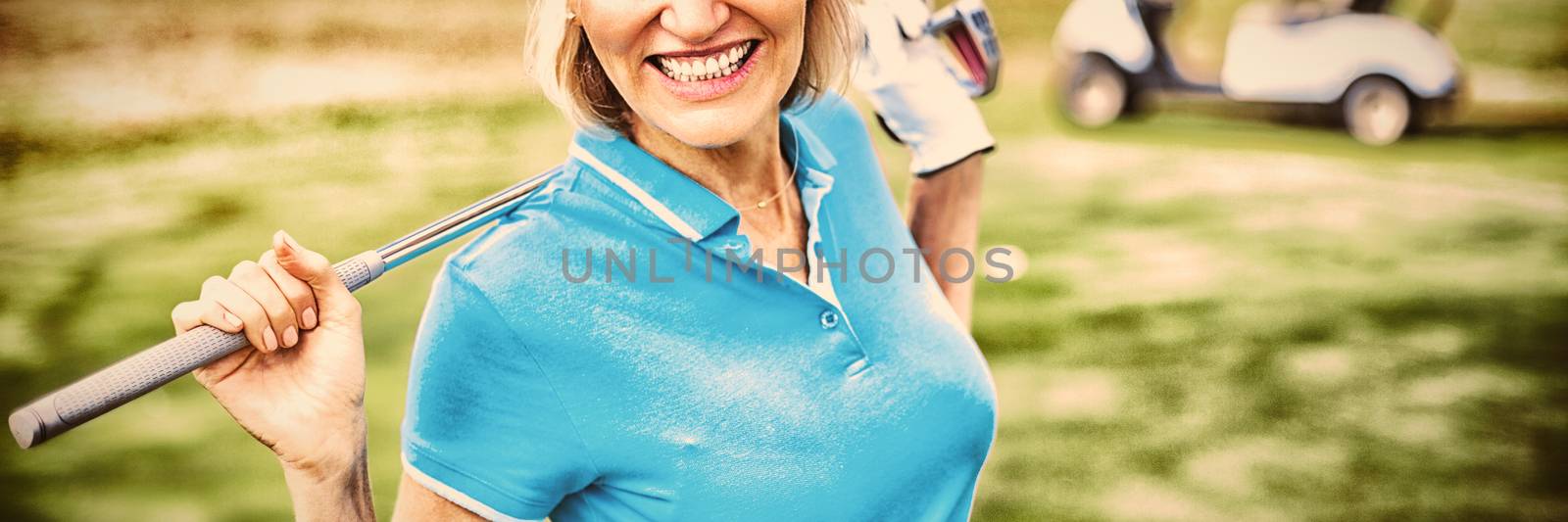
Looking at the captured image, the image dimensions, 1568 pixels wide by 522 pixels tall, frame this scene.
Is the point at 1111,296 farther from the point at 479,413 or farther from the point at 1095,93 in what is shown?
the point at 479,413

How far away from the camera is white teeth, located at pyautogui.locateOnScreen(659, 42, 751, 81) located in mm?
630

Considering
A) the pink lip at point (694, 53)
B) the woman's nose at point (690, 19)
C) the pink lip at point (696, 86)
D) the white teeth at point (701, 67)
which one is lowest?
the pink lip at point (696, 86)

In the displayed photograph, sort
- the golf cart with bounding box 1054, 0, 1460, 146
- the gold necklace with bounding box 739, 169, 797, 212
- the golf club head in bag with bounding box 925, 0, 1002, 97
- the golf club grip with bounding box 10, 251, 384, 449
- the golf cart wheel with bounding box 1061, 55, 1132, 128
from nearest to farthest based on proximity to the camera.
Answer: the golf club grip with bounding box 10, 251, 384, 449
the gold necklace with bounding box 739, 169, 797, 212
the golf club head in bag with bounding box 925, 0, 1002, 97
the golf cart with bounding box 1054, 0, 1460, 146
the golf cart wheel with bounding box 1061, 55, 1132, 128

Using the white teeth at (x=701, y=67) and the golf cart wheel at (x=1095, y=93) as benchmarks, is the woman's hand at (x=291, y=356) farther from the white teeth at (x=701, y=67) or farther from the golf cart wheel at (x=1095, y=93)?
the golf cart wheel at (x=1095, y=93)

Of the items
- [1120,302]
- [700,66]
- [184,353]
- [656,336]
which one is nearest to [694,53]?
[700,66]

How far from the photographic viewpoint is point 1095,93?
9.68 feet

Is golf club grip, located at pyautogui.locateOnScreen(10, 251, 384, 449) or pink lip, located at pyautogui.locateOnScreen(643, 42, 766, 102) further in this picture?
pink lip, located at pyautogui.locateOnScreen(643, 42, 766, 102)

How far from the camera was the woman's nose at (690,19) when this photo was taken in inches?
24.2

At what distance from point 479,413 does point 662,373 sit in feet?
0.29

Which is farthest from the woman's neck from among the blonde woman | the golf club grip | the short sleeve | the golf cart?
the golf cart

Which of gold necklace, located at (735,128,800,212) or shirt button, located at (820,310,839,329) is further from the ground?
gold necklace, located at (735,128,800,212)

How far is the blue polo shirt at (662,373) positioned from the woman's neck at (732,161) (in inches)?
0.7

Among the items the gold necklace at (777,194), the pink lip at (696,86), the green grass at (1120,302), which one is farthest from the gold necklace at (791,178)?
the green grass at (1120,302)

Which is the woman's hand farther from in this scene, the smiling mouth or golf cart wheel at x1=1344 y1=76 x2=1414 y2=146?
golf cart wheel at x1=1344 y1=76 x2=1414 y2=146
